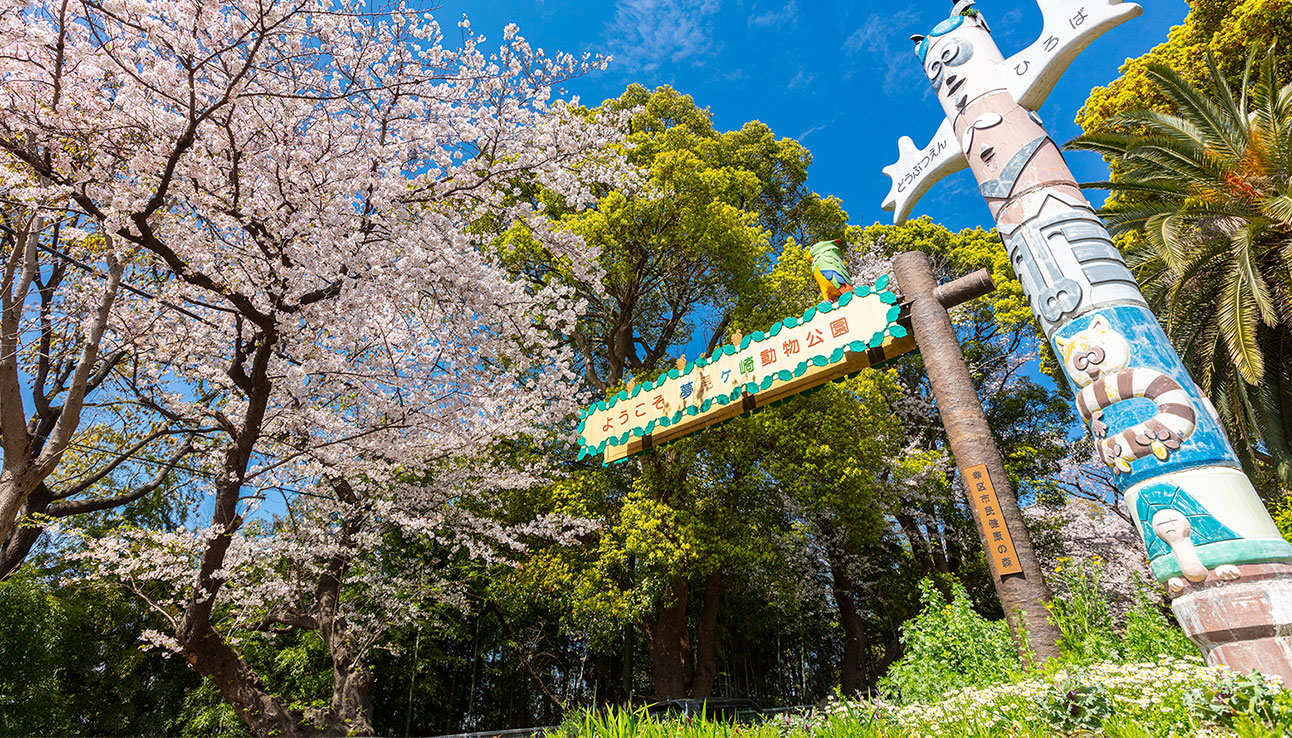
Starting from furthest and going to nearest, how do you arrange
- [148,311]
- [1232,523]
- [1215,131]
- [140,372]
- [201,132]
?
[140,372]
[1215,131]
[148,311]
[201,132]
[1232,523]

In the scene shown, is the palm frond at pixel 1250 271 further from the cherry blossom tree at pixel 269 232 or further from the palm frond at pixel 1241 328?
the cherry blossom tree at pixel 269 232

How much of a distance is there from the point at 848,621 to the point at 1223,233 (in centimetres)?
1143

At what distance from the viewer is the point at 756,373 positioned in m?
6.50

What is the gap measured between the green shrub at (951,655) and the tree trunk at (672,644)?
21.2ft

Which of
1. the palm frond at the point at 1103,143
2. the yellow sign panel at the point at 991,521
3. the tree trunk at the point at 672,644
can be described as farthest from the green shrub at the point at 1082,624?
the palm frond at the point at 1103,143

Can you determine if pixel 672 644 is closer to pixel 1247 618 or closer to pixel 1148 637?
pixel 1148 637

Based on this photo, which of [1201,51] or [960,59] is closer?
[960,59]

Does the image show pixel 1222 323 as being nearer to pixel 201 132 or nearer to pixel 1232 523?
pixel 1232 523

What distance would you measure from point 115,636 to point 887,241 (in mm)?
22043

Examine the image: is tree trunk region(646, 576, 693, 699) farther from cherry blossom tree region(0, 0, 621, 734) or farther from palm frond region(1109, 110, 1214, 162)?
palm frond region(1109, 110, 1214, 162)

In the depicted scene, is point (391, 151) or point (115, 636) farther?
point (115, 636)

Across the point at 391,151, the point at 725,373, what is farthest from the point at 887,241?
the point at 391,151

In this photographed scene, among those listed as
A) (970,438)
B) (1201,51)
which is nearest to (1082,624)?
(970,438)

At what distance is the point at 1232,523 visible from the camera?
3.62 meters
